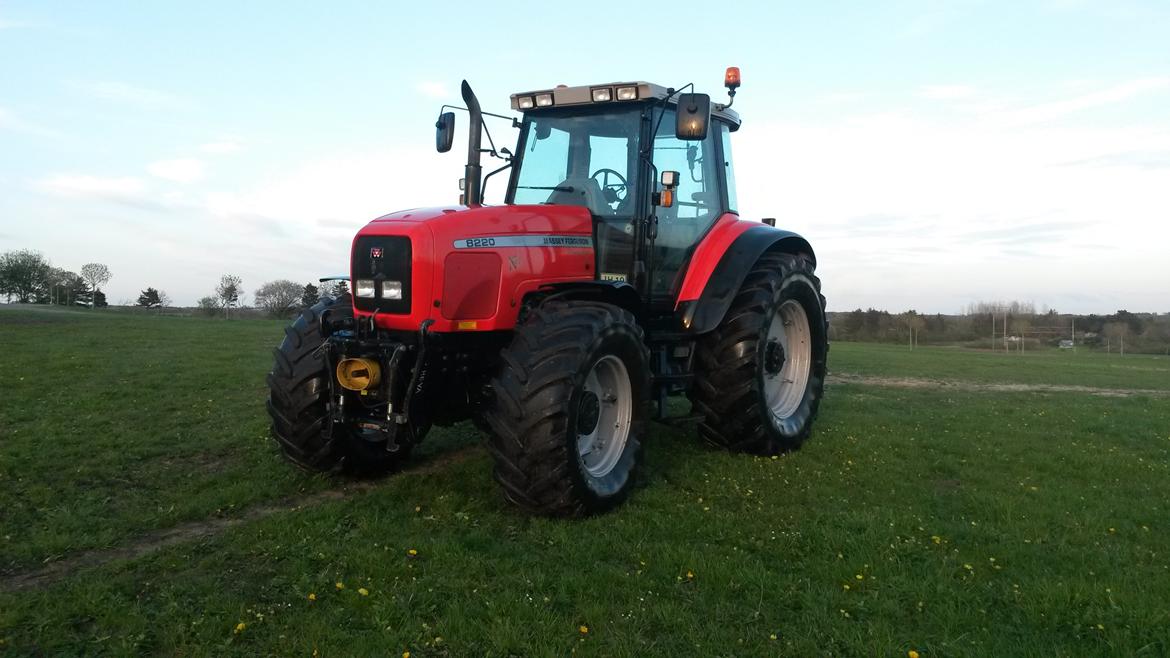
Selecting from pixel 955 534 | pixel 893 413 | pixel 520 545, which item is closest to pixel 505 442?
pixel 520 545

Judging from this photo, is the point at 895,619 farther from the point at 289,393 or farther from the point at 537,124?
the point at 537,124

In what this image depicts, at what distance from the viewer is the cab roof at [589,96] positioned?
6.18 m

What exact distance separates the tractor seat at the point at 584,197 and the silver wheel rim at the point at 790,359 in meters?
2.39

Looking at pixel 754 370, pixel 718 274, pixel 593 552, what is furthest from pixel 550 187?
pixel 593 552

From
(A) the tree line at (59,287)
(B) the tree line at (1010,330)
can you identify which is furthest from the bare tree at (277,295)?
(B) the tree line at (1010,330)

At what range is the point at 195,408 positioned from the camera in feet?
30.2

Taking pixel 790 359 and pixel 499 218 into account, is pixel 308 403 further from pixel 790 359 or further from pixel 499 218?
pixel 790 359

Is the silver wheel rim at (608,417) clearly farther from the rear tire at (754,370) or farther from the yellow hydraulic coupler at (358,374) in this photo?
the yellow hydraulic coupler at (358,374)

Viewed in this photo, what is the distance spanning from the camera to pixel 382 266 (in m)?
5.23

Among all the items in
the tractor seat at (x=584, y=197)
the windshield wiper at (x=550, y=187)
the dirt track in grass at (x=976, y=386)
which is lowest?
the dirt track in grass at (x=976, y=386)

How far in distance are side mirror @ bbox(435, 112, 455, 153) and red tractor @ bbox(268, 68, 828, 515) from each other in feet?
0.04

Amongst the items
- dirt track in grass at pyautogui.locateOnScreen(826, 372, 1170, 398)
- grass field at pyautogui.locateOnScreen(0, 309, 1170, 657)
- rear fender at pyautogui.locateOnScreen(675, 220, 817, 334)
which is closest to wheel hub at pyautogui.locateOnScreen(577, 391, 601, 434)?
grass field at pyautogui.locateOnScreen(0, 309, 1170, 657)

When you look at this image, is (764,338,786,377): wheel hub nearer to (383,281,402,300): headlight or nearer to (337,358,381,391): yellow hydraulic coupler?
(383,281,402,300): headlight

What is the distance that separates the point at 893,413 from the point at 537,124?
6.12 metres
